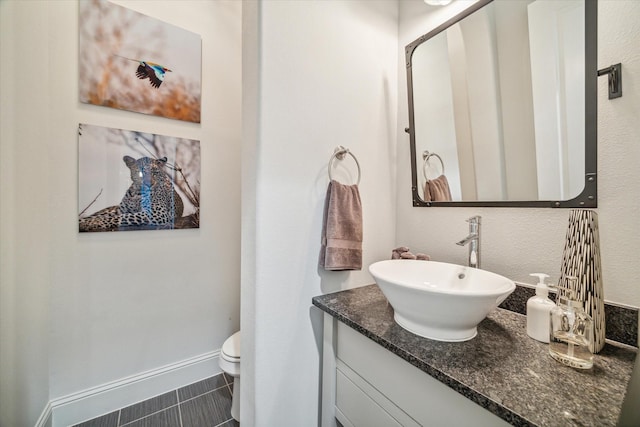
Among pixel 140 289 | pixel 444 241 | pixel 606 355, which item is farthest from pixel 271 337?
pixel 140 289

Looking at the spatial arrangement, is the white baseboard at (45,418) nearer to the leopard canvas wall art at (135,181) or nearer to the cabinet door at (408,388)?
the leopard canvas wall art at (135,181)

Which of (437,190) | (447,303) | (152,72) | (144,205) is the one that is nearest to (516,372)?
(447,303)

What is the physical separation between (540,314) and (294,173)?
0.91 meters

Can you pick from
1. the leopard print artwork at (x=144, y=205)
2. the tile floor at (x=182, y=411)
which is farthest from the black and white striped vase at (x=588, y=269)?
the leopard print artwork at (x=144, y=205)

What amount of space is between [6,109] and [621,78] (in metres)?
2.10

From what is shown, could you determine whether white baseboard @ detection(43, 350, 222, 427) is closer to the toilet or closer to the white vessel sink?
the toilet

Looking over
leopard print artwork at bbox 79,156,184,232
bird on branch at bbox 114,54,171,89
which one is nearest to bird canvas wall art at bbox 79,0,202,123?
bird on branch at bbox 114,54,171,89

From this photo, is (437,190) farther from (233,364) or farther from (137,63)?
(137,63)

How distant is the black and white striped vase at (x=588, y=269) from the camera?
24.5 inches

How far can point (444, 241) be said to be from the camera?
1142 millimetres

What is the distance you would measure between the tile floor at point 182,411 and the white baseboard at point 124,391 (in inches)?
1.5

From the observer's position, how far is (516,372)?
1.82 feet

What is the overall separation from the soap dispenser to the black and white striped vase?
0.07m

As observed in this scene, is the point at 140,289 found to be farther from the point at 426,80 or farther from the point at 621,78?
the point at 621,78
